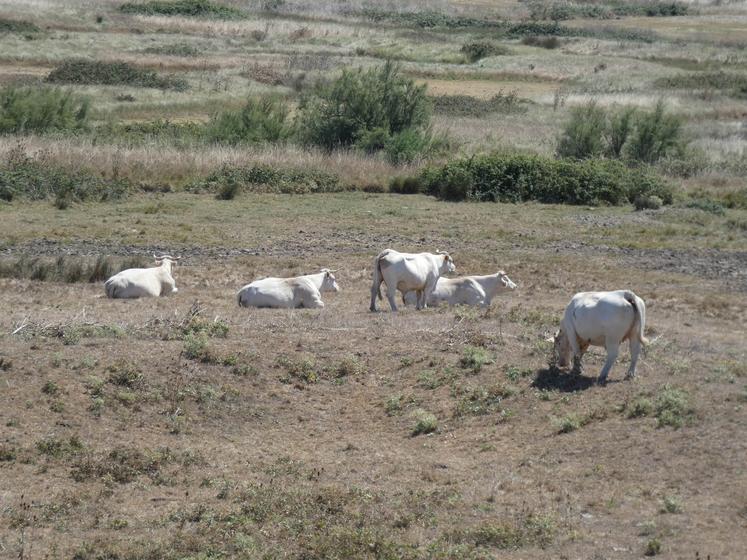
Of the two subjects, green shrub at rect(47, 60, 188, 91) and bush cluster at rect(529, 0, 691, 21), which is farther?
bush cluster at rect(529, 0, 691, 21)

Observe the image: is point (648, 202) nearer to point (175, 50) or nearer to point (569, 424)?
point (569, 424)

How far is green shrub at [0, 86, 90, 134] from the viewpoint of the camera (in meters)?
41.9

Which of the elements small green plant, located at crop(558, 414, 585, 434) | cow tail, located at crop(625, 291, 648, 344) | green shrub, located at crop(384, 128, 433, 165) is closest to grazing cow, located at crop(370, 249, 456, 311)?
cow tail, located at crop(625, 291, 648, 344)

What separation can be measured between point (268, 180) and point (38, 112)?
10688mm

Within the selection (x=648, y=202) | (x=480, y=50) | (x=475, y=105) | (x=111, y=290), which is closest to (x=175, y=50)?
(x=480, y=50)

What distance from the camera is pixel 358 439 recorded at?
1403cm

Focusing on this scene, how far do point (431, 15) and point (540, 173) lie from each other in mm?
90457

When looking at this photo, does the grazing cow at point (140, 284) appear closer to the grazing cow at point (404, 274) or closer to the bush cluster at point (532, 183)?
the grazing cow at point (404, 274)

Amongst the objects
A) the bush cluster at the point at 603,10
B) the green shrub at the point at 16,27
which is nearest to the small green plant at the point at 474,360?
the green shrub at the point at 16,27

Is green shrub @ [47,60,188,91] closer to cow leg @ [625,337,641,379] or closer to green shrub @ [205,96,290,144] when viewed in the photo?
green shrub @ [205,96,290,144]

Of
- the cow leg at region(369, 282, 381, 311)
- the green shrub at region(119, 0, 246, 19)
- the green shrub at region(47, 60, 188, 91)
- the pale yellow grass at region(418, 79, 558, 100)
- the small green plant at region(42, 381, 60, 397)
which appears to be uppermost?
the small green plant at region(42, 381, 60, 397)

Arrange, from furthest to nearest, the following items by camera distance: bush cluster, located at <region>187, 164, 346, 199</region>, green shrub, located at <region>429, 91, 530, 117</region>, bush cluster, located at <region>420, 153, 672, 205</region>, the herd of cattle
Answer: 1. green shrub, located at <region>429, 91, 530, 117</region>
2. bush cluster, located at <region>420, 153, 672, 205</region>
3. bush cluster, located at <region>187, 164, 346, 199</region>
4. the herd of cattle

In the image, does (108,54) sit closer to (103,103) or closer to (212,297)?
(103,103)

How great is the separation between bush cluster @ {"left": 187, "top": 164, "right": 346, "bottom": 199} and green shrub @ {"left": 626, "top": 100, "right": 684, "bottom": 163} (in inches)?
542
